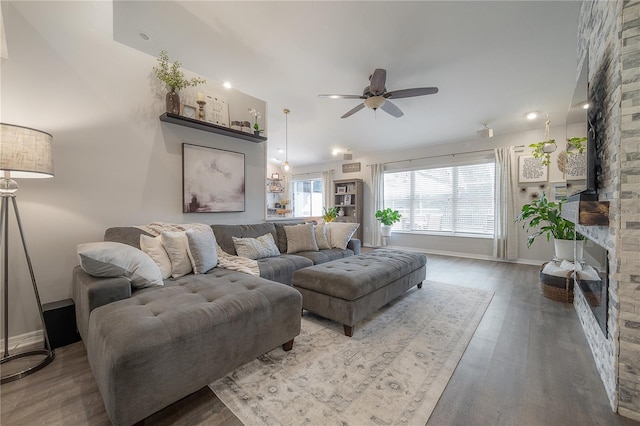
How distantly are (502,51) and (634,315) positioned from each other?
2.85 m

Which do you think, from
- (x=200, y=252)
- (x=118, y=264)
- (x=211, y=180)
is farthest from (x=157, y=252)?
(x=211, y=180)

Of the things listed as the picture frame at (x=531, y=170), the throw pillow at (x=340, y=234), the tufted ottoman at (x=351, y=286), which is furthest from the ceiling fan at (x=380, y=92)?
the picture frame at (x=531, y=170)

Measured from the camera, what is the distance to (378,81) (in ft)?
9.14

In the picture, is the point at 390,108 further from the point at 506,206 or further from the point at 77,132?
the point at 77,132

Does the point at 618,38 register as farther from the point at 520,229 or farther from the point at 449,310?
the point at 520,229

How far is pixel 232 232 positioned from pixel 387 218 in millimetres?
4049

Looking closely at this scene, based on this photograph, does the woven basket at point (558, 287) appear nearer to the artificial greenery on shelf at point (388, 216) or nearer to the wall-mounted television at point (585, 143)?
the wall-mounted television at point (585, 143)

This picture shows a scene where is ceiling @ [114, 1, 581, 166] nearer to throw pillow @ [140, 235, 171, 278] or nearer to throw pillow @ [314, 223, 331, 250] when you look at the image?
throw pillow @ [314, 223, 331, 250]

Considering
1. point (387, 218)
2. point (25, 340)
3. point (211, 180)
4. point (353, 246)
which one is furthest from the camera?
point (387, 218)

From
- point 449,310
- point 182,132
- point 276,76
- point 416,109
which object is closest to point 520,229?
point 416,109

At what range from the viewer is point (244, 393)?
1.40 m

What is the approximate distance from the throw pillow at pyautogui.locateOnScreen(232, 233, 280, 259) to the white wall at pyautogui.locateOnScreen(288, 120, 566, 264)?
155 inches

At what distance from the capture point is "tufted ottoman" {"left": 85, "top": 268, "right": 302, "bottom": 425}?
107cm

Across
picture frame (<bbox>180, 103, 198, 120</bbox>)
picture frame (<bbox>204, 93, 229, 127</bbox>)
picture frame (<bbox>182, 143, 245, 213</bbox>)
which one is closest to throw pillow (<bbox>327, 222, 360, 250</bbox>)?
picture frame (<bbox>182, 143, 245, 213</bbox>)
